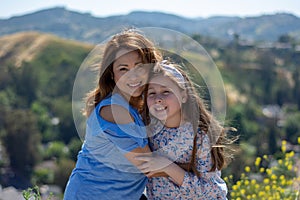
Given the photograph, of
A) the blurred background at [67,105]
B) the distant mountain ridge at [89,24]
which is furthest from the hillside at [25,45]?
the distant mountain ridge at [89,24]

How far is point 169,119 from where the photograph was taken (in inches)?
80.1

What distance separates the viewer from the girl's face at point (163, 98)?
1.96 m

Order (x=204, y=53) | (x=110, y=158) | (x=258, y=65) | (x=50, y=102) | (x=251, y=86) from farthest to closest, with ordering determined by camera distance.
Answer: (x=258, y=65)
(x=251, y=86)
(x=50, y=102)
(x=204, y=53)
(x=110, y=158)

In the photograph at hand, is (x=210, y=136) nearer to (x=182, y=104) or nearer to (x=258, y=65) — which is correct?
(x=182, y=104)

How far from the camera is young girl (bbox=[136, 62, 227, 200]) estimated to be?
1979 mm

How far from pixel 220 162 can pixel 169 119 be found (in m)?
0.35

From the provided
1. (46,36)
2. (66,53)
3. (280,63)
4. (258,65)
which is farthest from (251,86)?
(46,36)

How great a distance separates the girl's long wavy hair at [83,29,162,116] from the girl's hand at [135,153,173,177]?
264 millimetres

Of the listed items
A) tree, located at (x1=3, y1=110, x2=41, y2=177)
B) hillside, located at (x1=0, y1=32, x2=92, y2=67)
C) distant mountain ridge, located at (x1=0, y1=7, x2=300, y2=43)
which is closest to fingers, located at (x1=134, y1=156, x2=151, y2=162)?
tree, located at (x1=3, y1=110, x2=41, y2=177)

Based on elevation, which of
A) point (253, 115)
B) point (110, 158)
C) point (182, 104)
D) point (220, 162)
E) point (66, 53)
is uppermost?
point (182, 104)

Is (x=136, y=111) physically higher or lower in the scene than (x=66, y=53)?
higher

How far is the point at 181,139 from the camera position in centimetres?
202

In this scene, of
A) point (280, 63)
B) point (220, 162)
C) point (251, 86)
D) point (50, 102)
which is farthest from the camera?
point (280, 63)

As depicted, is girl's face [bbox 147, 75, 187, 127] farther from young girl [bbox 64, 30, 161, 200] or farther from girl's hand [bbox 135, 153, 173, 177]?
girl's hand [bbox 135, 153, 173, 177]
